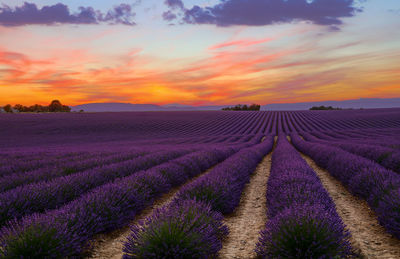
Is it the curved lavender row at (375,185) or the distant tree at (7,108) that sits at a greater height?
the distant tree at (7,108)

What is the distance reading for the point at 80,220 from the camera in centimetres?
336

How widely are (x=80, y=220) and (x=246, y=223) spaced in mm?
2505

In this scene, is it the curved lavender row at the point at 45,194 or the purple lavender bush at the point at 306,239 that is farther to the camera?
the curved lavender row at the point at 45,194

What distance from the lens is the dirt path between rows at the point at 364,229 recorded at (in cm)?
312

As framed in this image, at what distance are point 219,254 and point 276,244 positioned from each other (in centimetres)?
82

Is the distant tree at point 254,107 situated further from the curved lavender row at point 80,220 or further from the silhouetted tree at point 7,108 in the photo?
the curved lavender row at point 80,220

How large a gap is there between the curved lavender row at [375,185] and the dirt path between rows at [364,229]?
0.49ft

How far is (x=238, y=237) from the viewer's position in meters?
3.70

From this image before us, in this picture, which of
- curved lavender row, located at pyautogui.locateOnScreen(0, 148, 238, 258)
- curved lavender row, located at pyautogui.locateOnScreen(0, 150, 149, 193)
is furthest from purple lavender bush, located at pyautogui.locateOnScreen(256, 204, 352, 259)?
curved lavender row, located at pyautogui.locateOnScreen(0, 150, 149, 193)

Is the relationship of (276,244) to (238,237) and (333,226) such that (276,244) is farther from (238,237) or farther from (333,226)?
(238,237)

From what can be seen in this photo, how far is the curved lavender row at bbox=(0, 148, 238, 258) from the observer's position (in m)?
2.62

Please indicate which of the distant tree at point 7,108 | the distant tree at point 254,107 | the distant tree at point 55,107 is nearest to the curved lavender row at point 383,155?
the distant tree at point 55,107

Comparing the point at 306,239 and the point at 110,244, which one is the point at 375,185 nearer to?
the point at 306,239

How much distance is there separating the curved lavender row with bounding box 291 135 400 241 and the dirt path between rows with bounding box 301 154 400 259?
15cm
